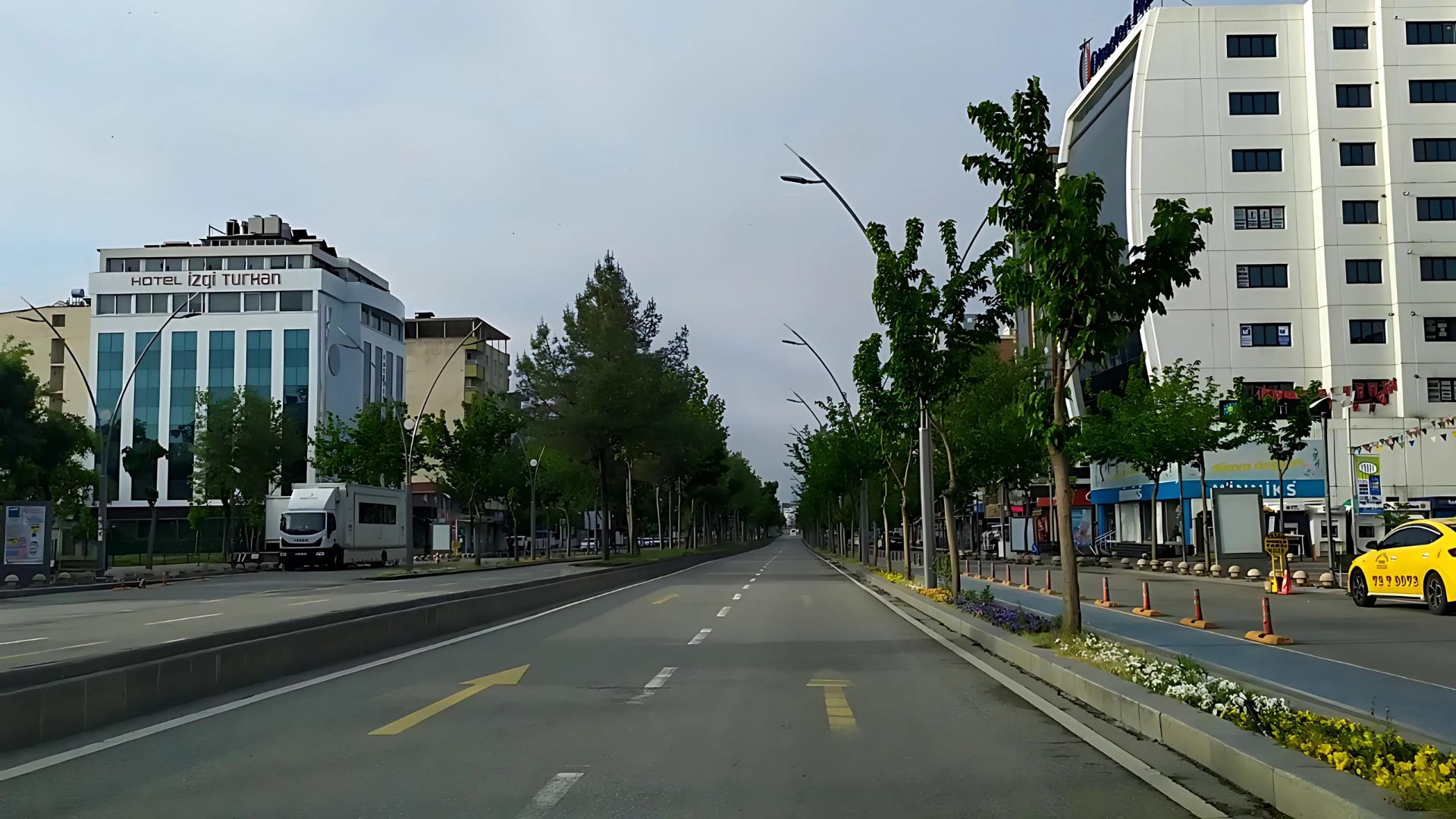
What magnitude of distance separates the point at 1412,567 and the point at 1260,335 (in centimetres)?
4601

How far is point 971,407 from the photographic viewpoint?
51.2 m

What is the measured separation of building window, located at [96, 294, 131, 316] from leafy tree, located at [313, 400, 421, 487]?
94.8 ft

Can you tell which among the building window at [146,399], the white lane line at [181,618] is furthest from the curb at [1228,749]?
the building window at [146,399]

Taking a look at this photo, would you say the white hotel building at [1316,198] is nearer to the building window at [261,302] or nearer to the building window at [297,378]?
the building window at [297,378]

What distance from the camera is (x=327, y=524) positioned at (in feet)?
169

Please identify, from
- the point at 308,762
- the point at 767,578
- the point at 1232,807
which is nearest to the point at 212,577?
the point at 767,578

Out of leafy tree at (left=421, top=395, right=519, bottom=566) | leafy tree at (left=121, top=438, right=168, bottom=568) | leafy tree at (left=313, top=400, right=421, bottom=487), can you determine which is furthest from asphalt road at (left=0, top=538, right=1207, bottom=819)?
leafy tree at (left=121, top=438, right=168, bottom=568)

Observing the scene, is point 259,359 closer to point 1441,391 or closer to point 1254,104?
point 1254,104

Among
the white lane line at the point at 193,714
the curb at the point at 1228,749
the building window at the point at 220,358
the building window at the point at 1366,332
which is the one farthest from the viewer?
the building window at the point at 220,358

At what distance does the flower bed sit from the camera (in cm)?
555

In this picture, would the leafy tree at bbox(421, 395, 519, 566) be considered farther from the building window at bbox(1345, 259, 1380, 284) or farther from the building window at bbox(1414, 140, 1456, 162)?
the building window at bbox(1414, 140, 1456, 162)

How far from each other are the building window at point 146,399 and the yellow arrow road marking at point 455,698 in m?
85.2

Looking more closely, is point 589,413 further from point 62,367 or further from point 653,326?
point 62,367

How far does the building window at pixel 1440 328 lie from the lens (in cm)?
6053
